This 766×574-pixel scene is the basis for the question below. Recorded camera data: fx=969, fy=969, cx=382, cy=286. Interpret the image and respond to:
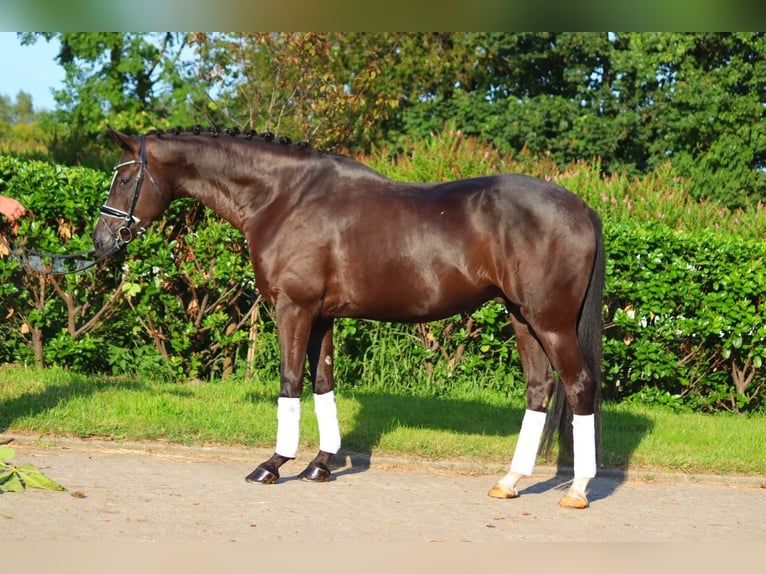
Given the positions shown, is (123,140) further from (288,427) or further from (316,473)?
(316,473)

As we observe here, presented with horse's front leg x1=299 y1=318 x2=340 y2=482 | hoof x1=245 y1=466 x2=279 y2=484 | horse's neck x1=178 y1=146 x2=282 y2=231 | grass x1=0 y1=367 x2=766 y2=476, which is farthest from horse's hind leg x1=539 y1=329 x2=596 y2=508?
horse's neck x1=178 y1=146 x2=282 y2=231

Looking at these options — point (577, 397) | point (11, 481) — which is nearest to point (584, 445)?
point (577, 397)

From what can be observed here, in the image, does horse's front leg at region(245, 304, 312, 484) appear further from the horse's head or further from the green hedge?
the green hedge

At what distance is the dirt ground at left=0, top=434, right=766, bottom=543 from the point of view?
5.29 meters

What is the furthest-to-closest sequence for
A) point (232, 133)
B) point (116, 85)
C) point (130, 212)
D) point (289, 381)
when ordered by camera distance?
point (116, 85) → point (232, 133) → point (130, 212) → point (289, 381)

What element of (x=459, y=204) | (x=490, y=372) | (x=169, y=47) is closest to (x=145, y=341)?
(x=490, y=372)

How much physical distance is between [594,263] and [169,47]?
31629 mm

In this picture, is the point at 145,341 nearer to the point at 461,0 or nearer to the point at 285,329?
the point at 285,329

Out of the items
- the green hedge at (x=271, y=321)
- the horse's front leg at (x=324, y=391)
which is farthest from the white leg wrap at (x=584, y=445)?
the green hedge at (x=271, y=321)

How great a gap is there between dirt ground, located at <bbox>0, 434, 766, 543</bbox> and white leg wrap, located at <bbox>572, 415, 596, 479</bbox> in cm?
24

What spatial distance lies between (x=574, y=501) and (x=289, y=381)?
2044 mm

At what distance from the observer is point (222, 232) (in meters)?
9.33

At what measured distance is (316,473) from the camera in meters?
6.70

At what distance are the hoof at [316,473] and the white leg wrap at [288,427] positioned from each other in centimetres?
18
